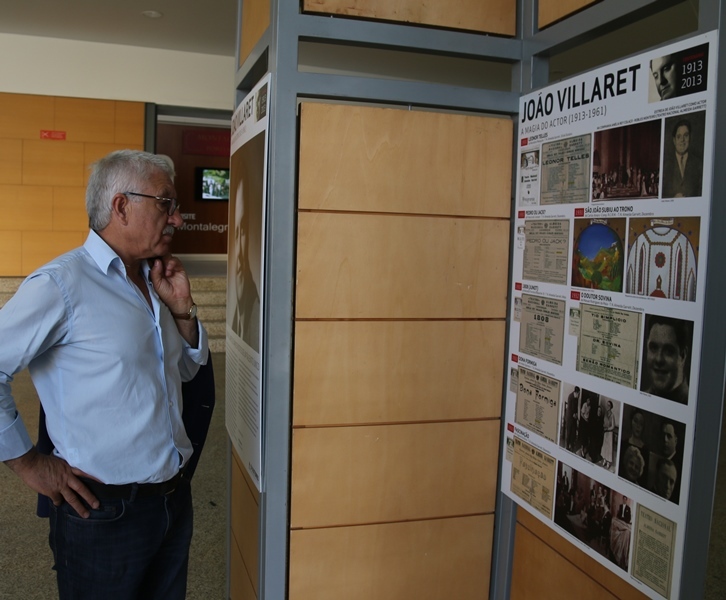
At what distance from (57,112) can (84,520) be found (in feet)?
26.2

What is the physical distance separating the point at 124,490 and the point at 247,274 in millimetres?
781

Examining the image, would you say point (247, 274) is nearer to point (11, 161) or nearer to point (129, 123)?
point (129, 123)

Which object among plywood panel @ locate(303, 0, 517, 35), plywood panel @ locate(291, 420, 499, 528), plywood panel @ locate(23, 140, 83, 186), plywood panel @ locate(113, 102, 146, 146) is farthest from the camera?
plywood panel @ locate(113, 102, 146, 146)

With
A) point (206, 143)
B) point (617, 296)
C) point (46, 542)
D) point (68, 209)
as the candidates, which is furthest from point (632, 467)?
point (206, 143)

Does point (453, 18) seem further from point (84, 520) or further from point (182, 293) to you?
point (84, 520)

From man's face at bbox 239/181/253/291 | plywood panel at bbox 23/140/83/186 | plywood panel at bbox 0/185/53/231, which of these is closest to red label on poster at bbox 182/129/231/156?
plywood panel at bbox 23/140/83/186

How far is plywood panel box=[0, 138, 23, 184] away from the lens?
838cm

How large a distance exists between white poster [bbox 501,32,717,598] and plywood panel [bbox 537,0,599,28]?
210 mm

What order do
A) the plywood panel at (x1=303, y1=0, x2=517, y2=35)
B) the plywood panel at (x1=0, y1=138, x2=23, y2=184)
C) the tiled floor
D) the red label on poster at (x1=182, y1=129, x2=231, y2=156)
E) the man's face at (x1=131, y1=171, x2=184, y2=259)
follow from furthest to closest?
1. the red label on poster at (x1=182, y1=129, x2=231, y2=156)
2. the plywood panel at (x1=0, y1=138, x2=23, y2=184)
3. the tiled floor
4. the plywood panel at (x1=303, y1=0, x2=517, y2=35)
5. the man's face at (x1=131, y1=171, x2=184, y2=259)

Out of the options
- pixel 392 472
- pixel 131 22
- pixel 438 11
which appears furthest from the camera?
pixel 131 22

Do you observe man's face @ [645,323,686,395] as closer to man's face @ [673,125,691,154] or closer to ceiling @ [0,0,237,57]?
man's face @ [673,125,691,154]

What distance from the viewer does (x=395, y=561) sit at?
7.12 feet

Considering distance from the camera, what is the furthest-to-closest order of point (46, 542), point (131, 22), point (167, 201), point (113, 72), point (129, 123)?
point (129, 123), point (113, 72), point (131, 22), point (46, 542), point (167, 201)

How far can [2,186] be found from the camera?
27.7ft
